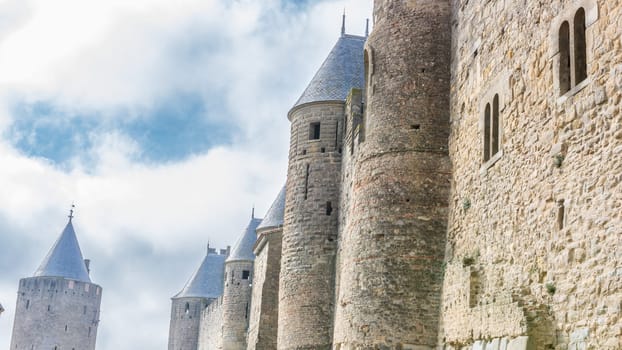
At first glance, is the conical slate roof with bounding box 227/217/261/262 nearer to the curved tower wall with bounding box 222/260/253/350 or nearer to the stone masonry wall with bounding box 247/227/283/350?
the curved tower wall with bounding box 222/260/253/350

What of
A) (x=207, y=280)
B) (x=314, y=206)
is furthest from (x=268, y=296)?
(x=207, y=280)

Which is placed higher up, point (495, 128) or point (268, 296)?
point (495, 128)

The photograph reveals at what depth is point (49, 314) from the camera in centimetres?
5903

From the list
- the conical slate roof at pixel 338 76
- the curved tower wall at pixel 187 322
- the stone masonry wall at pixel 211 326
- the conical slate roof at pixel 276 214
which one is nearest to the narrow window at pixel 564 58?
the conical slate roof at pixel 338 76

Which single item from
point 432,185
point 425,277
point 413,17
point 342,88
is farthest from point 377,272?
point 342,88

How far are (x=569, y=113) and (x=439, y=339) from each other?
5638 mm

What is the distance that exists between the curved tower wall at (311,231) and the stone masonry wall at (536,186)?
6581mm

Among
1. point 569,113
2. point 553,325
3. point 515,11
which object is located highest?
point 515,11

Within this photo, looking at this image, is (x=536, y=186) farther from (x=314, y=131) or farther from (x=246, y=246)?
(x=246, y=246)

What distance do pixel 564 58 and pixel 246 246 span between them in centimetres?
2848

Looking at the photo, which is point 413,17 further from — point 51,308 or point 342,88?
point 51,308

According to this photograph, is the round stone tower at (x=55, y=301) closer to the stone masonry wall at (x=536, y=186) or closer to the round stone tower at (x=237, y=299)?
the round stone tower at (x=237, y=299)

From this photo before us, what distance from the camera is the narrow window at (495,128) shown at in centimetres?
1435

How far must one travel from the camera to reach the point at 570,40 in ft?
38.4
